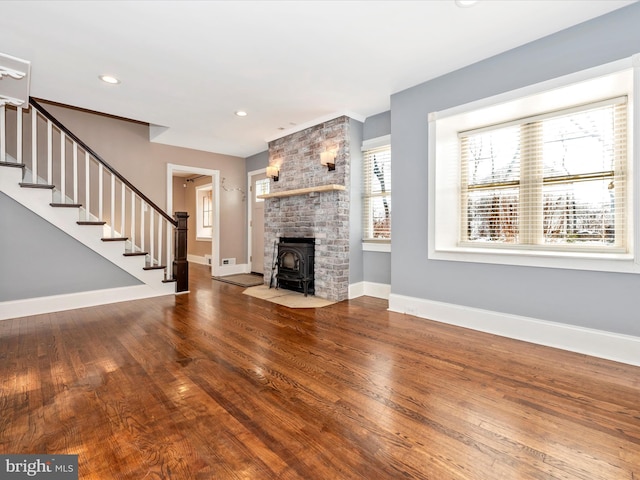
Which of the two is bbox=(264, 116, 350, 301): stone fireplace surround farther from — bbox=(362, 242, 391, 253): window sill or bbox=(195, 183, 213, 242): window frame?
bbox=(195, 183, 213, 242): window frame

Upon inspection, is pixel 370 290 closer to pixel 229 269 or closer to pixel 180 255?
pixel 180 255

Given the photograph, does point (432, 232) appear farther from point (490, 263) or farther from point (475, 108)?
point (475, 108)

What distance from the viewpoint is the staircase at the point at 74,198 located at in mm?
3652

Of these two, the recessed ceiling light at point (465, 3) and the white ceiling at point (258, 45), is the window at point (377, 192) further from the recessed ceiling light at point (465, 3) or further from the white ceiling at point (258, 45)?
the recessed ceiling light at point (465, 3)

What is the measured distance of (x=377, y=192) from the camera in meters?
4.63

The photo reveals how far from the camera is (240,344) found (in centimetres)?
273

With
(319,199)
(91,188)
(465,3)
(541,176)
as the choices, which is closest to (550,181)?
(541,176)

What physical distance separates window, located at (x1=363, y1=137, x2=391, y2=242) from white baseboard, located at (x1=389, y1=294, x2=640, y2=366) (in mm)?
1289

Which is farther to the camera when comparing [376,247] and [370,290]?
[370,290]

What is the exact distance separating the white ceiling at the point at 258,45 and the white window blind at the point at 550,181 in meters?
A: 0.85

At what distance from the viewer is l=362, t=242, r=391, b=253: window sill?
4.49m

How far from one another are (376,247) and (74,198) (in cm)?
419

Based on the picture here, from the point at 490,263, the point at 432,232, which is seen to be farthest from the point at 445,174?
the point at 490,263

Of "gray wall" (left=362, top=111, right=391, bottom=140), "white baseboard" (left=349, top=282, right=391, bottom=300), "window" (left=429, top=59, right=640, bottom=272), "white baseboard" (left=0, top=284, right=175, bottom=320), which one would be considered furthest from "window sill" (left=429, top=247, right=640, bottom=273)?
"white baseboard" (left=0, top=284, right=175, bottom=320)
